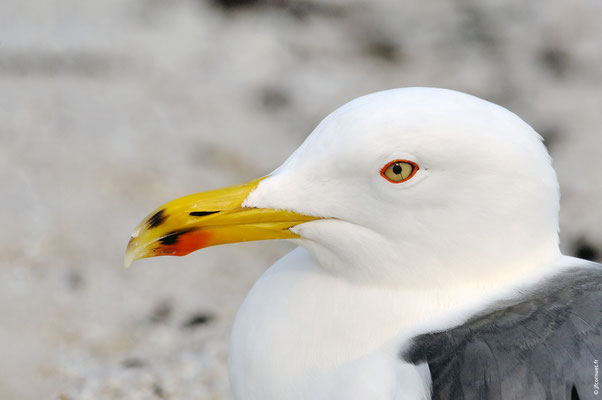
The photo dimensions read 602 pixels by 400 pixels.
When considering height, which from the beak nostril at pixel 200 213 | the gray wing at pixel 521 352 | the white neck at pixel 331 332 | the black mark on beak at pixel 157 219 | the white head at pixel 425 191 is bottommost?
the gray wing at pixel 521 352

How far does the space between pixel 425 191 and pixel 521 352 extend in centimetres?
33

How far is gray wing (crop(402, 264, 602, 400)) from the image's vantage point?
1.38 m

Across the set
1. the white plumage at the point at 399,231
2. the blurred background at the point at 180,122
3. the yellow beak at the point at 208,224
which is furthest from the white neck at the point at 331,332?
the blurred background at the point at 180,122

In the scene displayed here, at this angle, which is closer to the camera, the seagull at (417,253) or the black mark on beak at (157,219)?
the seagull at (417,253)

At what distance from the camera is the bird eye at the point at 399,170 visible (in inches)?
55.7

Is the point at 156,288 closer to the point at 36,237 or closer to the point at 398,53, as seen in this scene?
the point at 36,237

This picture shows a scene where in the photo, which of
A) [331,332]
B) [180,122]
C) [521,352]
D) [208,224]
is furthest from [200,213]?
[180,122]

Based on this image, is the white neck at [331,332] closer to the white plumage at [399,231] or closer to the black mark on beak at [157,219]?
the white plumage at [399,231]

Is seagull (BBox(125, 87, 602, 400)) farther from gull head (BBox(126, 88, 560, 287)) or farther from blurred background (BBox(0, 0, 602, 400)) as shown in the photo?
blurred background (BBox(0, 0, 602, 400))

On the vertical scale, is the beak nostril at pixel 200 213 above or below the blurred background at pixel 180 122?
below

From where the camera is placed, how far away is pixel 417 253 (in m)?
1.47

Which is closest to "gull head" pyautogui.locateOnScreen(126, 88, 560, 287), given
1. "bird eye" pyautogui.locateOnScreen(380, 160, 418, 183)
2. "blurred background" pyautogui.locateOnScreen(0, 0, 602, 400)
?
"bird eye" pyautogui.locateOnScreen(380, 160, 418, 183)

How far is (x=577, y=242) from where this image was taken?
2.88 m

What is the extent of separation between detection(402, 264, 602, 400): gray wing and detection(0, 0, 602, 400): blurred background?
4.01ft
